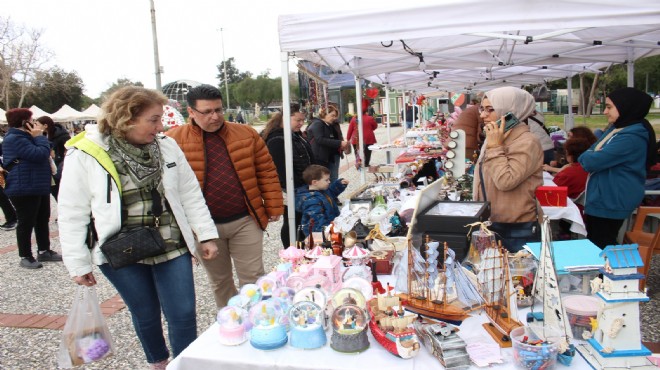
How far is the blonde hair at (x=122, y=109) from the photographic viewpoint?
197 cm

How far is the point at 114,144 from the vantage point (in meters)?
1.99

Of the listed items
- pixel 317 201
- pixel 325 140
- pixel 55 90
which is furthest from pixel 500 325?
pixel 55 90

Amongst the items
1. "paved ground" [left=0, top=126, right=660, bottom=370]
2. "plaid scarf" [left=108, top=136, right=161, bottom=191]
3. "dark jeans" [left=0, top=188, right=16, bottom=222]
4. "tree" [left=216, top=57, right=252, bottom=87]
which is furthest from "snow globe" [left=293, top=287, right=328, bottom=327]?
"tree" [left=216, top=57, right=252, bottom=87]

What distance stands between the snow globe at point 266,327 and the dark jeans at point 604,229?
2.68m

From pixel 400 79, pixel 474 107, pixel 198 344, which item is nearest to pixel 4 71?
pixel 400 79

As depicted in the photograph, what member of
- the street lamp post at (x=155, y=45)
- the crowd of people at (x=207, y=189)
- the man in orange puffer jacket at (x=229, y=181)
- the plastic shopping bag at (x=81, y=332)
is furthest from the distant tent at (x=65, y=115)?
the plastic shopping bag at (x=81, y=332)

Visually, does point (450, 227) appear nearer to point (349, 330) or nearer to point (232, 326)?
point (349, 330)

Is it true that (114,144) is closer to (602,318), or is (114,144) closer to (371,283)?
(371,283)

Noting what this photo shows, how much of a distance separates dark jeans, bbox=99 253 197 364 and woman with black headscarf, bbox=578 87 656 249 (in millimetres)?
2665

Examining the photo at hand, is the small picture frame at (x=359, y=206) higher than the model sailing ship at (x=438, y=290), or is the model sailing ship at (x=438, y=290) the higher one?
the small picture frame at (x=359, y=206)

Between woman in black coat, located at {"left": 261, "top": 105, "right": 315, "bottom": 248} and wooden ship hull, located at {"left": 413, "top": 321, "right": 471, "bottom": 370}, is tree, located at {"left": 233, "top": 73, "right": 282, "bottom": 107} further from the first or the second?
wooden ship hull, located at {"left": 413, "top": 321, "right": 471, "bottom": 370}

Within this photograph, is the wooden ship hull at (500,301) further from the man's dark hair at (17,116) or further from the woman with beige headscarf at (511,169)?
the man's dark hair at (17,116)

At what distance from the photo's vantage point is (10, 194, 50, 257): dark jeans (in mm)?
4820

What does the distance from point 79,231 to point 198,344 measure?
31.8 inches
